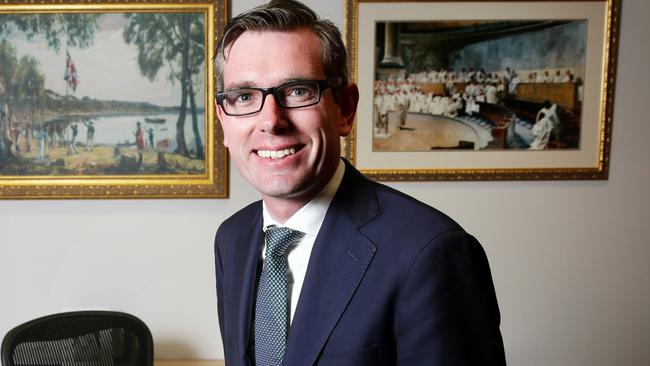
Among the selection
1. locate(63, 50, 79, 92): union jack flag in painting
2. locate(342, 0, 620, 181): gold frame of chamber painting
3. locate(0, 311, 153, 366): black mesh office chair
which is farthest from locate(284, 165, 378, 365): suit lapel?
locate(63, 50, 79, 92): union jack flag in painting

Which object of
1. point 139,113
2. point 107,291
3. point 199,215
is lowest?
point 107,291

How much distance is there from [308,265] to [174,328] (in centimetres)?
160

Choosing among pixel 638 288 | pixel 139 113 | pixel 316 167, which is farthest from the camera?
pixel 638 288

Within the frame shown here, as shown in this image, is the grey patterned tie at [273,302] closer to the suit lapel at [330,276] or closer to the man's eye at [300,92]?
the suit lapel at [330,276]

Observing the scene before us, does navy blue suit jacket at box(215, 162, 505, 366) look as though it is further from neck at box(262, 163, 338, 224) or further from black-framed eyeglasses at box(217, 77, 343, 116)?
black-framed eyeglasses at box(217, 77, 343, 116)

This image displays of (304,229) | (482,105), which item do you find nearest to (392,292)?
(304,229)

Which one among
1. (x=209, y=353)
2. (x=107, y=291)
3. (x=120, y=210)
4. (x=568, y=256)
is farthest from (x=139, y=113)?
(x=568, y=256)

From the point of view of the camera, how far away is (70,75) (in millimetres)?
2271

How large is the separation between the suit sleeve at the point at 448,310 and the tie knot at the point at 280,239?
0.29 m

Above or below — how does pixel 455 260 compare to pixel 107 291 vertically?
above

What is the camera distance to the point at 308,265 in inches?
41.5

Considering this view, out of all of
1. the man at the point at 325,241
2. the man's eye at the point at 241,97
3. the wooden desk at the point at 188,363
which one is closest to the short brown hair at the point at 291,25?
the man at the point at 325,241

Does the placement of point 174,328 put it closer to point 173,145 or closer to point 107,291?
point 107,291

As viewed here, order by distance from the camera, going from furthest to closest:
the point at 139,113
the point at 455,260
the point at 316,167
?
the point at 139,113 < the point at 316,167 < the point at 455,260
